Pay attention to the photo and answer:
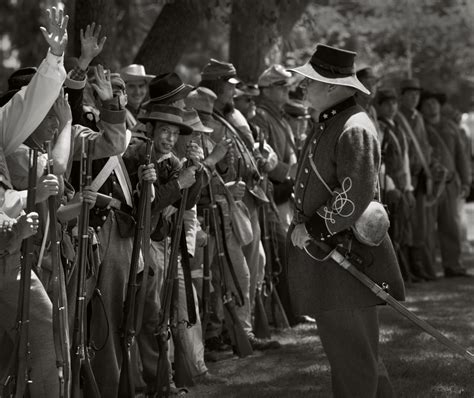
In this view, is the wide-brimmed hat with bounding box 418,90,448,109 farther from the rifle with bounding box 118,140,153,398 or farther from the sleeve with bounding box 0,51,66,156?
the sleeve with bounding box 0,51,66,156

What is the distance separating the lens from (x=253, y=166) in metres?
9.10

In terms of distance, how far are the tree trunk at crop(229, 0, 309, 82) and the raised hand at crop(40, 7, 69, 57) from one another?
6.06 metres

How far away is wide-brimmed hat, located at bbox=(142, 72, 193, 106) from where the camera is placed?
746 cm

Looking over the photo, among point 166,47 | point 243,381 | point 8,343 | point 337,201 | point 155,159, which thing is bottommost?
point 243,381

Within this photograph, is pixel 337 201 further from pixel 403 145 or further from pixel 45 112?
pixel 403 145

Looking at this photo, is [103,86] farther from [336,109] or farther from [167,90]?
[336,109]

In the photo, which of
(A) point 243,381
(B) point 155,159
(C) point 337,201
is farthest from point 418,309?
(C) point 337,201

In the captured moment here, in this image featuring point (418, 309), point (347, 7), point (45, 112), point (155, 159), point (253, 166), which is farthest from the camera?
point (347, 7)

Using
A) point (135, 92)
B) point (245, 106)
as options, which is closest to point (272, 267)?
point (245, 106)

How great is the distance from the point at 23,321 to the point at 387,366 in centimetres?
355

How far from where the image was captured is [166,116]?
23.9ft

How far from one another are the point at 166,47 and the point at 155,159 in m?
3.78

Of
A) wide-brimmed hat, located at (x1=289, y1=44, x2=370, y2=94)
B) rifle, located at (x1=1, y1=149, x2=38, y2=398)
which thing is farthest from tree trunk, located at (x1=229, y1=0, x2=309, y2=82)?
rifle, located at (x1=1, y1=149, x2=38, y2=398)

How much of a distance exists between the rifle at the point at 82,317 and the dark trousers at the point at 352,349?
1.40 meters
